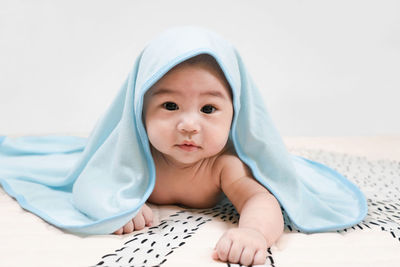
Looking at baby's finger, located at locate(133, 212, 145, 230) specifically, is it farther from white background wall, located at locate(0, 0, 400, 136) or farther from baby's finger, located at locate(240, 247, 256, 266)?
white background wall, located at locate(0, 0, 400, 136)

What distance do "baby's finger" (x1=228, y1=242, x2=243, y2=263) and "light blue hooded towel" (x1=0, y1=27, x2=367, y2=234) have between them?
1.07 feet

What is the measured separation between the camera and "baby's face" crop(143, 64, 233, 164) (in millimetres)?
1402

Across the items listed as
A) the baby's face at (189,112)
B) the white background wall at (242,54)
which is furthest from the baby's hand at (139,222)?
the white background wall at (242,54)

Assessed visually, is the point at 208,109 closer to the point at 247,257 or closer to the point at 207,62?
the point at 207,62

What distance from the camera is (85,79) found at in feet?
11.3

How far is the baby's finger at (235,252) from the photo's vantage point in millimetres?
1173

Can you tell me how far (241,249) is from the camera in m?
1.18

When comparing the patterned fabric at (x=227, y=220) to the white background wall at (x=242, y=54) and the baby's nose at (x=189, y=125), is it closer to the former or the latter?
the baby's nose at (x=189, y=125)

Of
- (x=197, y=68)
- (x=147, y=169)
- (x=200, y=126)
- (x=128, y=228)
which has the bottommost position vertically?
(x=128, y=228)

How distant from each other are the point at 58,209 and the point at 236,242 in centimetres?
65

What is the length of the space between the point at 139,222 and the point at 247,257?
0.40m

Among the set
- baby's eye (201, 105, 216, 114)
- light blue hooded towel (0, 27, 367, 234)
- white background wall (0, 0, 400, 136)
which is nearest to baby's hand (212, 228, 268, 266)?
light blue hooded towel (0, 27, 367, 234)

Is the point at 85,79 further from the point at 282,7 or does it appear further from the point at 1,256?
the point at 1,256

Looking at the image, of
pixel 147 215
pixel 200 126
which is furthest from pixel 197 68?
pixel 147 215
